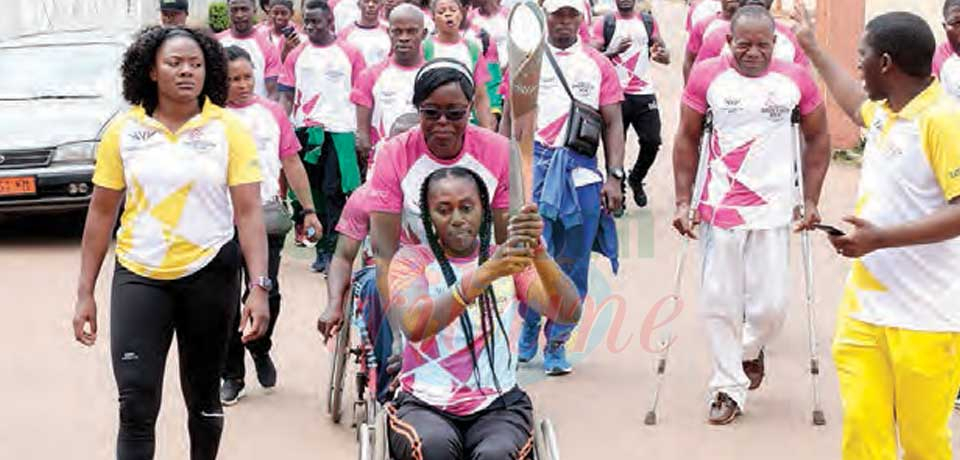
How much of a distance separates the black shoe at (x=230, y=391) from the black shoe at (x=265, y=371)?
0.14 metres

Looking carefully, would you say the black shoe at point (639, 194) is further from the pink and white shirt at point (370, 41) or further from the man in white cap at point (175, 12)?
the man in white cap at point (175, 12)

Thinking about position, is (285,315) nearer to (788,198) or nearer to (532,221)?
(788,198)

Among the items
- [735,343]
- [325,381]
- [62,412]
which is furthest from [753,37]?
[62,412]

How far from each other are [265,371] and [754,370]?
2508 mm

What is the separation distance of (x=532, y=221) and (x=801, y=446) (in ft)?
10.2

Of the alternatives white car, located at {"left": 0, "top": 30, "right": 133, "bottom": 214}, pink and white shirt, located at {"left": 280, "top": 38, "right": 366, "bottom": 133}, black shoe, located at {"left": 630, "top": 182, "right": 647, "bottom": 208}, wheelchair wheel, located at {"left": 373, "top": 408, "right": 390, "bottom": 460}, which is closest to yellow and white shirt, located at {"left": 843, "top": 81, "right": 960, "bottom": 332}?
wheelchair wheel, located at {"left": 373, "top": 408, "right": 390, "bottom": 460}

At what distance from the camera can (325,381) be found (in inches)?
331

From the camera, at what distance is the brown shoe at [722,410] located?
24.8ft

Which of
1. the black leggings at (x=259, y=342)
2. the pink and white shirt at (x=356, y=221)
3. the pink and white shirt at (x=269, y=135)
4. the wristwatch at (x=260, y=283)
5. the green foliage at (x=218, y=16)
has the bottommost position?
the black leggings at (x=259, y=342)

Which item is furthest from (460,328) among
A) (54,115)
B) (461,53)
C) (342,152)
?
(54,115)

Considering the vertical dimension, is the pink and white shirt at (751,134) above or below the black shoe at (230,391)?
above

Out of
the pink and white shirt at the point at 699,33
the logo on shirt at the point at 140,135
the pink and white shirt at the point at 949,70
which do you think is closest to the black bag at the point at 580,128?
the pink and white shirt at the point at 949,70

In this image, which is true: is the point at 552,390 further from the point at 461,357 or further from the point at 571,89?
the point at 461,357

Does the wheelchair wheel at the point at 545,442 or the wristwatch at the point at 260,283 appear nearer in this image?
the wheelchair wheel at the point at 545,442
